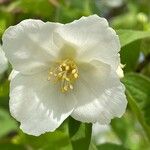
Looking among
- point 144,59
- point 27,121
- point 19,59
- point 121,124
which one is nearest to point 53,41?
point 19,59

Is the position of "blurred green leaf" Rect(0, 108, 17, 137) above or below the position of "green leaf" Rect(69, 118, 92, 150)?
below

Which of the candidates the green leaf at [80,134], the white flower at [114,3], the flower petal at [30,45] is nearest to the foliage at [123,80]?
the green leaf at [80,134]

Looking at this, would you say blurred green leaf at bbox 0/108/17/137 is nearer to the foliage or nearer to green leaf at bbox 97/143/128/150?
the foliage

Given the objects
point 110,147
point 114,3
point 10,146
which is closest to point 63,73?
point 110,147

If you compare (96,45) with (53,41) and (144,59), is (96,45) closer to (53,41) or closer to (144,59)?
(53,41)

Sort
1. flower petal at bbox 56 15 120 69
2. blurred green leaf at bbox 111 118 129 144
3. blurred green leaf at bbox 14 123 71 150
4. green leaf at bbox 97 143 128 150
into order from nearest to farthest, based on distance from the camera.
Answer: flower petal at bbox 56 15 120 69, green leaf at bbox 97 143 128 150, blurred green leaf at bbox 14 123 71 150, blurred green leaf at bbox 111 118 129 144

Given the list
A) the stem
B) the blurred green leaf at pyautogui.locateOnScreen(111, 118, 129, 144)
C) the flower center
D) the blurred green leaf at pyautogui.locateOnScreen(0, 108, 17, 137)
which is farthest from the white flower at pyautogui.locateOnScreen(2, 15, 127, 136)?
the blurred green leaf at pyautogui.locateOnScreen(0, 108, 17, 137)

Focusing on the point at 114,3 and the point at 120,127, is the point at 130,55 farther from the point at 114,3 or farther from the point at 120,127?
the point at 114,3
